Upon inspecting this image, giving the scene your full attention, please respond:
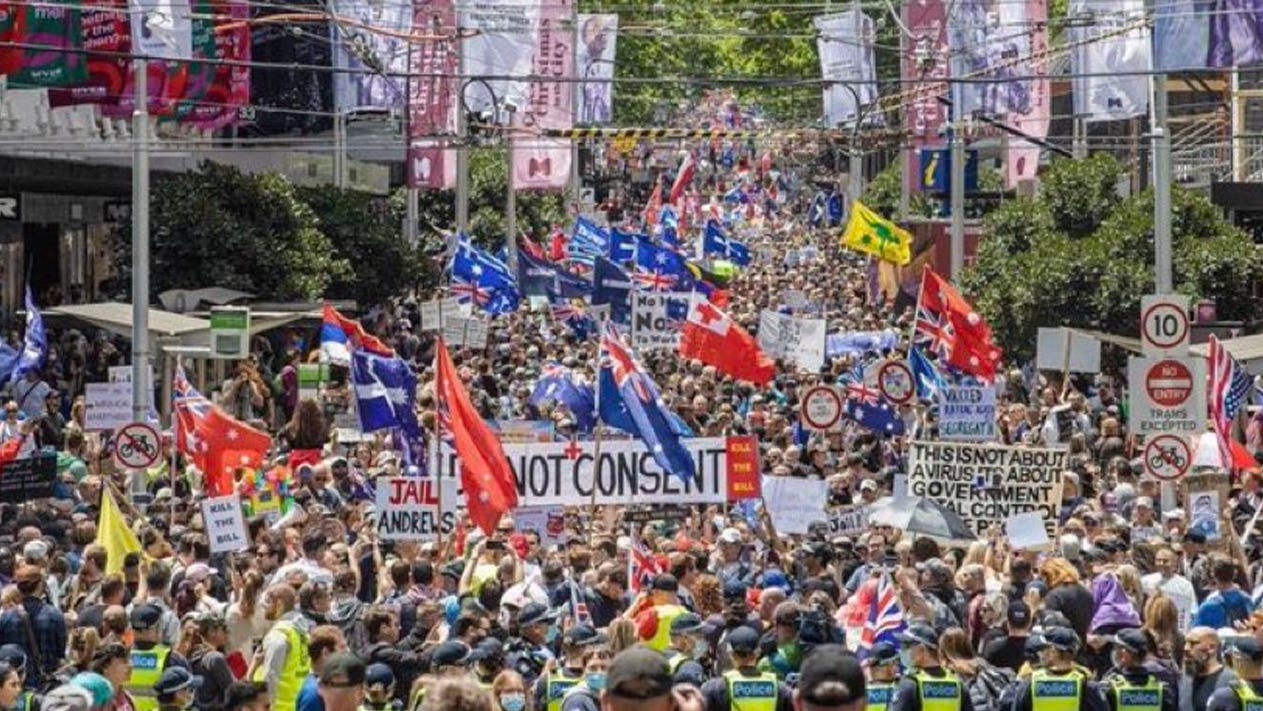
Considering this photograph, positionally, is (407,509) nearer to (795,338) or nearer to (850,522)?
(850,522)

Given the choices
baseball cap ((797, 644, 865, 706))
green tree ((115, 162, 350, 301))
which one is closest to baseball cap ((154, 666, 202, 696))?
baseball cap ((797, 644, 865, 706))

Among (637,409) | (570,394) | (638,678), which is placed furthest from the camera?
(570,394)

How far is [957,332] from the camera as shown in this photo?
3003cm

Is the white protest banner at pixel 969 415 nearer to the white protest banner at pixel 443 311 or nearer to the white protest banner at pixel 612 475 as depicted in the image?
the white protest banner at pixel 612 475

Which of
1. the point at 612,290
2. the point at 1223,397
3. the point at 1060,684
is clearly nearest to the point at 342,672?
the point at 1060,684

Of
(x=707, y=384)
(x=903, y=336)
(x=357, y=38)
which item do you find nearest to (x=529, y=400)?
(x=707, y=384)

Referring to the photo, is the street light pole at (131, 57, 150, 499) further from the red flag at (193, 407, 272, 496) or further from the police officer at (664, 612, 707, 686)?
the police officer at (664, 612, 707, 686)

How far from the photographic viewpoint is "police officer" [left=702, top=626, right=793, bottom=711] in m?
12.6

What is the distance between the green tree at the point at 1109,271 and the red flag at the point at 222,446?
14440 mm

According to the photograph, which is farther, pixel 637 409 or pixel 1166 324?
pixel 1166 324

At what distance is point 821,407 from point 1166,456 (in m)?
5.85

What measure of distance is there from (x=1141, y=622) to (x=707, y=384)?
17.5 meters

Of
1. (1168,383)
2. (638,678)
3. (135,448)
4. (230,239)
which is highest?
(230,239)

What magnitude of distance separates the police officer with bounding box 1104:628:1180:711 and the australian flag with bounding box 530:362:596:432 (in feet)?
47.2
